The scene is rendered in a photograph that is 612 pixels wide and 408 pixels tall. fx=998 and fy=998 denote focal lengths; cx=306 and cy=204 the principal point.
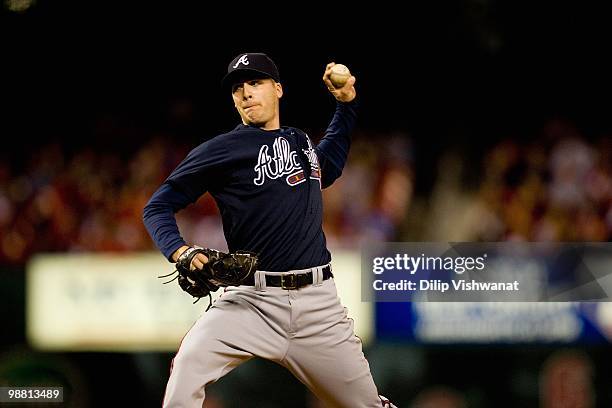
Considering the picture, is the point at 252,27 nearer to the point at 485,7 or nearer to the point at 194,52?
the point at 194,52

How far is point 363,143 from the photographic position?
7938mm

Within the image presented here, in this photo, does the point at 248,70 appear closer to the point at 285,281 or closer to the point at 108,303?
the point at 285,281

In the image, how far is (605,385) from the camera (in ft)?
19.2

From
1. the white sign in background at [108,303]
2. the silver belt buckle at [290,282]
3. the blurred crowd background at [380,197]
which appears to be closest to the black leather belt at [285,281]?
the silver belt buckle at [290,282]

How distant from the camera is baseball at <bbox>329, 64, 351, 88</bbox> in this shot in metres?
4.06

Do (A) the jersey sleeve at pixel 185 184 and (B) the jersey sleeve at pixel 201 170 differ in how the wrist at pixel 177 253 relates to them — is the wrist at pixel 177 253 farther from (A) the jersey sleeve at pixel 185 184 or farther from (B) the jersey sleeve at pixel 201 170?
(B) the jersey sleeve at pixel 201 170

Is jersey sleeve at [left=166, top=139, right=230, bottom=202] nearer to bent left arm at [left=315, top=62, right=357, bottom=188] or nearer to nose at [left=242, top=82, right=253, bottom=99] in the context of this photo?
nose at [left=242, top=82, right=253, bottom=99]

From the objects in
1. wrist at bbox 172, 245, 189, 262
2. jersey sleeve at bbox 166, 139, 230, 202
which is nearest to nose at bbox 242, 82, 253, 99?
jersey sleeve at bbox 166, 139, 230, 202

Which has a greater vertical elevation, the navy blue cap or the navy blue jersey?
the navy blue cap

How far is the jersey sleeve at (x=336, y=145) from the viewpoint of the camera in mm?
4141

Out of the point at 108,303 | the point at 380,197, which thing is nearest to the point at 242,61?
the point at 108,303

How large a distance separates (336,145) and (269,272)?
2.57 feet

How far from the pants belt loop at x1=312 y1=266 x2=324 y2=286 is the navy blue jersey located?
1.1 inches

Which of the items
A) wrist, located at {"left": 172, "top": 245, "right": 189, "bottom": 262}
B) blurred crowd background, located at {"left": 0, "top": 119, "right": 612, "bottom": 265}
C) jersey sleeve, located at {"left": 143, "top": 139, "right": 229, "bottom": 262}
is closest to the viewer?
wrist, located at {"left": 172, "top": 245, "right": 189, "bottom": 262}
